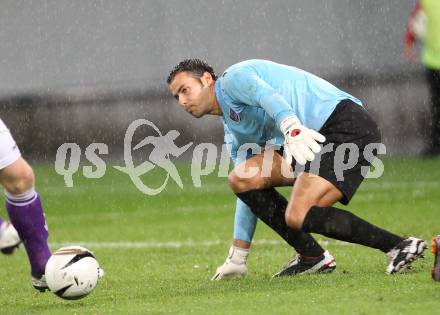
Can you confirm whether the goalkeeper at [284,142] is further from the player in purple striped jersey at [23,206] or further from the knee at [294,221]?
the player in purple striped jersey at [23,206]

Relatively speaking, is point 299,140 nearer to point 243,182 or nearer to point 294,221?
point 294,221

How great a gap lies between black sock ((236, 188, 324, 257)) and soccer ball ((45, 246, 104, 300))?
1004 millimetres

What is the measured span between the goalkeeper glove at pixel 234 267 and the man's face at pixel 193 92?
2.73ft

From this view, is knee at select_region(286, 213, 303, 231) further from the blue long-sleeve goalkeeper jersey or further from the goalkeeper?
the blue long-sleeve goalkeeper jersey

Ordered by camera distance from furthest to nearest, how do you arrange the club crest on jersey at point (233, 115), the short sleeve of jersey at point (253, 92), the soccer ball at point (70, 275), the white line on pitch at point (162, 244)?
1. the white line on pitch at point (162, 244)
2. the club crest on jersey at point (233, 115)
3. the short sleeve of jersey at point (253, 92)
4. the soccer ball at point (70, 275)

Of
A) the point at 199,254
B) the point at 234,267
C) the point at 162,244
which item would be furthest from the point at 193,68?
the point at 162,244

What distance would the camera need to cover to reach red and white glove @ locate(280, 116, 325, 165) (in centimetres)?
516

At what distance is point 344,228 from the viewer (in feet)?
18.3

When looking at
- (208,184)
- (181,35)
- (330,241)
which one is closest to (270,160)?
(330,241)

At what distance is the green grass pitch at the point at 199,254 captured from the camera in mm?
4922

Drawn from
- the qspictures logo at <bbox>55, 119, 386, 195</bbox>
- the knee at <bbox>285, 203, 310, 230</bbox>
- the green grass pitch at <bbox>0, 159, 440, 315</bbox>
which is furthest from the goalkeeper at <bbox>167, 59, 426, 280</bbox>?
the qspictures logo at <bbox>55, 119, 386, 195</bbox>

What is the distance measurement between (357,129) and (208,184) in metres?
7.13

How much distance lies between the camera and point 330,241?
8.03 metres

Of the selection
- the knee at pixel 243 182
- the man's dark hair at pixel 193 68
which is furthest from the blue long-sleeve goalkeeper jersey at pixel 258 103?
the knee at pixel 243 182
